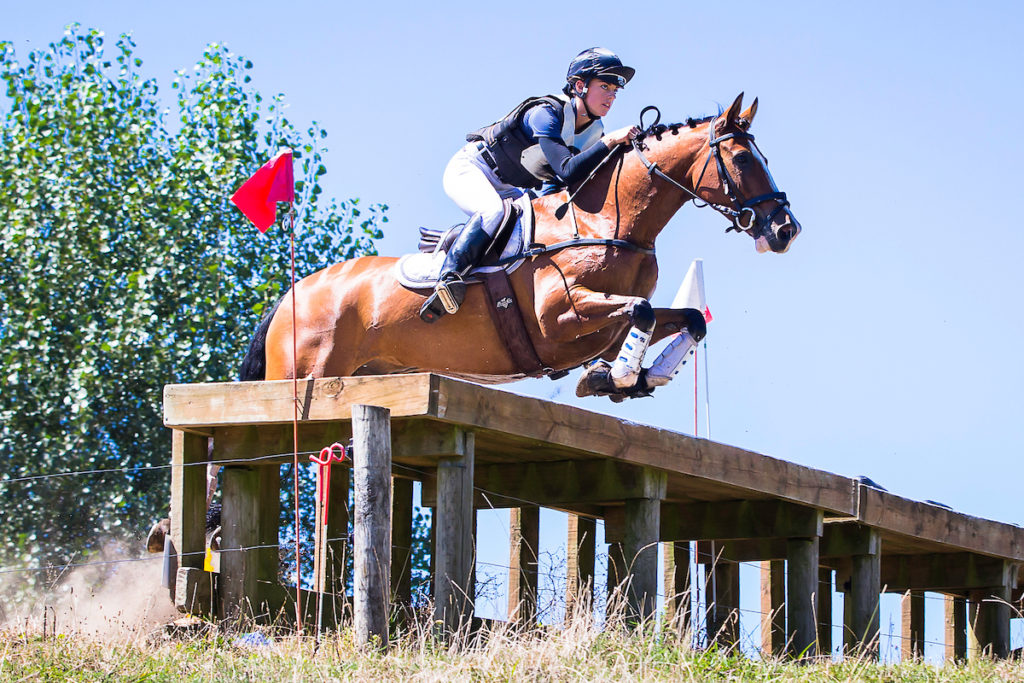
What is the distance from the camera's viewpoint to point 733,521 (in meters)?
10.1

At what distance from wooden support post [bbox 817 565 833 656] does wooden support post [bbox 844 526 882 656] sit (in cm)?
96

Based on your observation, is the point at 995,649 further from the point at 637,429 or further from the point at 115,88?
the point at 115,88

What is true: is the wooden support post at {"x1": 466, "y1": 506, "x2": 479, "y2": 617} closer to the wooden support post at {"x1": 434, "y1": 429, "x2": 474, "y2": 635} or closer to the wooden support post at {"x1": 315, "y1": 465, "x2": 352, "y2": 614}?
the wooden support post at {"x1": 434, "y1": 429, "x2": 474, "y2": 635}

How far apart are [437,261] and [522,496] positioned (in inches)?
62.0

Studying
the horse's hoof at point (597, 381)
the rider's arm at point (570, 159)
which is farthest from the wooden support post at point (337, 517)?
the rider's arm at point (570, 159)

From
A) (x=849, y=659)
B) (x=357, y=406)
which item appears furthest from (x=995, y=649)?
(x=357, y=406)

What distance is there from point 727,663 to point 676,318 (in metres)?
2.35

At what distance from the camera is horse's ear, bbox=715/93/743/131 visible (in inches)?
337

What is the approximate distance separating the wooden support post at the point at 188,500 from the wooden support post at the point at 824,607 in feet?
17.1

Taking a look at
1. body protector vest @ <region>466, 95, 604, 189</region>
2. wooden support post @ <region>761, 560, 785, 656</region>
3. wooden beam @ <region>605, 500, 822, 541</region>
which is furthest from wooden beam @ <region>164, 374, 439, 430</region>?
→ wooden support post @ <region>761, 560, 785, 656</region>

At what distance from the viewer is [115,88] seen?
19.0 meters

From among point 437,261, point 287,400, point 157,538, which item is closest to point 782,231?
point 437,261

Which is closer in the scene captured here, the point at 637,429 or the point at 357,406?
the point at 357,406

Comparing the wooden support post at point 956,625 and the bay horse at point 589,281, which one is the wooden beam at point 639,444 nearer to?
the bay horse at point 589,281
